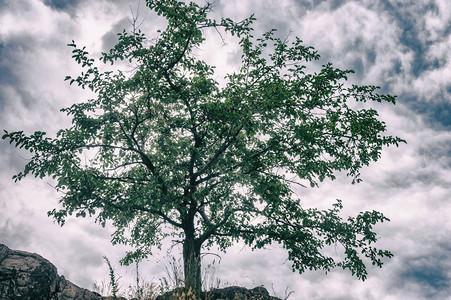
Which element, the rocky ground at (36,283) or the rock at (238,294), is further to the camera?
the rock at (238,294)

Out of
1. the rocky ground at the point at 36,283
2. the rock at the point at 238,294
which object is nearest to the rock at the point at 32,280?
the rocky ground at the point at 36,283

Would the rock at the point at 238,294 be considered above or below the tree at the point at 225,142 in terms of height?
below

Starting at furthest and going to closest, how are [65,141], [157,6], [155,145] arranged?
[155,145], [65,141], [157,6]

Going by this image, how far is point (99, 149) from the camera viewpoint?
14.4 meters

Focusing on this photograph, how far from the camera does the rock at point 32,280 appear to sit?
947 cm

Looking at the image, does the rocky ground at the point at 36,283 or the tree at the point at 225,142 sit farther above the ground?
the tree at the point at 225,142

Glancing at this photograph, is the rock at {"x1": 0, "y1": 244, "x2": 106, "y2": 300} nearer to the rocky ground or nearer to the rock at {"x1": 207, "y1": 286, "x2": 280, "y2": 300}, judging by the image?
the rocky ground

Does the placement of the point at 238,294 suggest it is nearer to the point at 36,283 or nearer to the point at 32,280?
the point at 36,283

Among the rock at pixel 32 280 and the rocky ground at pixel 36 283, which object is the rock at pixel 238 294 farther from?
the rock at pixel 32 280

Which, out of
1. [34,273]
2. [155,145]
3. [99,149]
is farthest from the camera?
[155,145]

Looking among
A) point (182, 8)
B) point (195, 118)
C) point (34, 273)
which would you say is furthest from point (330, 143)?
point (34, 273)

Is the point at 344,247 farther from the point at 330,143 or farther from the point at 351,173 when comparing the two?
the point at 330,143

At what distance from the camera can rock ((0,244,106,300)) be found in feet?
31.1

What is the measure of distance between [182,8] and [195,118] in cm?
400
